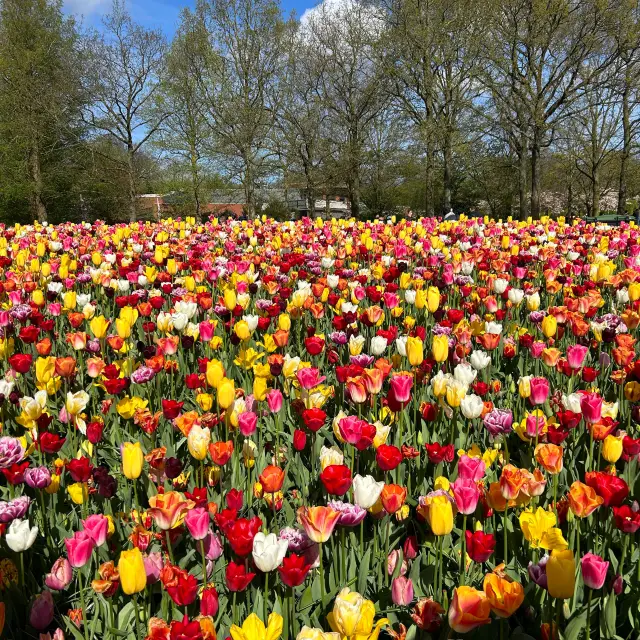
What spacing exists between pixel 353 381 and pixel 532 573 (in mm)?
1028

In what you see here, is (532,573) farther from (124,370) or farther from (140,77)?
(140,77)

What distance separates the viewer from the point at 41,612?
4.98ft

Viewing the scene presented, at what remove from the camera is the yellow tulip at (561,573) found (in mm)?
1297

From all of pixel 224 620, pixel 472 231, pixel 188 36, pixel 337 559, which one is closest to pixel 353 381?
pixel 337 559

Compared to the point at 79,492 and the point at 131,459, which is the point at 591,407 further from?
the point at 79,492

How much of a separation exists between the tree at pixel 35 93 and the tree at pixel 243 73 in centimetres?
709

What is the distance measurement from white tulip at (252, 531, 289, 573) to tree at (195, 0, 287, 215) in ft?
82.6

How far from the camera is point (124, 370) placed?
3178 mm

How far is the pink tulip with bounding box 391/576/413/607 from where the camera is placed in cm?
158

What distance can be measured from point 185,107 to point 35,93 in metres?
6.80

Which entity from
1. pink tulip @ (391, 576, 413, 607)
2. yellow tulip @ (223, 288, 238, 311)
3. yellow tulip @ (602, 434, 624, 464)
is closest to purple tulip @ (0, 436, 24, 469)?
pink tulip @ (391, 576, 413, 607)

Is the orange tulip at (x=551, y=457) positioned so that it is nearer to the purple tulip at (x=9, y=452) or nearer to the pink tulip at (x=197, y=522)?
the pink tulip at (x=197, y=522)

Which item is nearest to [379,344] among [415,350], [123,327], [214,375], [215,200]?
[415,350]

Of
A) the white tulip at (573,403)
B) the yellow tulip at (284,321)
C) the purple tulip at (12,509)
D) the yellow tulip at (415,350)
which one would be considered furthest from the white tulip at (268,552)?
the yellow tulip at (284,321)
